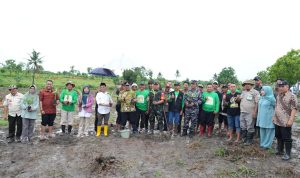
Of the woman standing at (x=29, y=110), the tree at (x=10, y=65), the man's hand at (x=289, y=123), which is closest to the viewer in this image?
the man's hand at (x=289, y=123)

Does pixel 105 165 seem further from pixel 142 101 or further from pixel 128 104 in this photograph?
pixel 142 101

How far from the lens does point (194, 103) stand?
28.8ft

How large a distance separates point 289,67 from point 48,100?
105ft

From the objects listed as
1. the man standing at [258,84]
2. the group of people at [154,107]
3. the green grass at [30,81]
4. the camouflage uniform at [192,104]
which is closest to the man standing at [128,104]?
the group of people at [154,107]

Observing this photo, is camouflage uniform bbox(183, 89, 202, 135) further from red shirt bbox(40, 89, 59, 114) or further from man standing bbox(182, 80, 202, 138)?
red shirt bbox(40, 89, 59, 114)

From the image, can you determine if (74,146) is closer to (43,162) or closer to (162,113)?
(43,162)

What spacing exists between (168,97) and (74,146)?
3.25 meters

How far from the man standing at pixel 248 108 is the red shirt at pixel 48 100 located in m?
5.68

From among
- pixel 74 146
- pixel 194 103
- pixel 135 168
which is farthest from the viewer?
pixel 194 103

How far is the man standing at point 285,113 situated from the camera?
21.4 ft

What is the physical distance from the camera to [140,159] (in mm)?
6953

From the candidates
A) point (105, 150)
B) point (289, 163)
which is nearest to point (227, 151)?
point (289, 163)

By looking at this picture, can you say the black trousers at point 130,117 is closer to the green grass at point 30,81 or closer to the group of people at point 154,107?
the group of people at point 154,107

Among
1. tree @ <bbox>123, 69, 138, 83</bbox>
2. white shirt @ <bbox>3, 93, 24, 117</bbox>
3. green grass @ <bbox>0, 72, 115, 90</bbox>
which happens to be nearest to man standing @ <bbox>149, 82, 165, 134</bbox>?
white shirt @ <bbox>3, 93, 24, 117</bbox>
